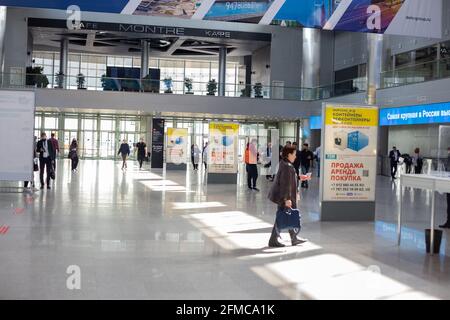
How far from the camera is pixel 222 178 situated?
76.8ft

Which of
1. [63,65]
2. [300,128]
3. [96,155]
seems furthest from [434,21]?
[96,155]

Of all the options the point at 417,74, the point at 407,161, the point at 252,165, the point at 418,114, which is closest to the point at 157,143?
the point at 407,161

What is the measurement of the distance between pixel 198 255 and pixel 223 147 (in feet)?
50.2

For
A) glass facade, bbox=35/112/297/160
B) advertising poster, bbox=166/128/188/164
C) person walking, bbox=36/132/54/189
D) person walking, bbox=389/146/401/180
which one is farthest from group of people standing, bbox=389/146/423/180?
glass facade, bbox=35/112/297/160

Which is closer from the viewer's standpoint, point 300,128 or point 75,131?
point 300,128

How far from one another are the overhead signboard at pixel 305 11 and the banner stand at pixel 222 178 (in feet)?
36.7

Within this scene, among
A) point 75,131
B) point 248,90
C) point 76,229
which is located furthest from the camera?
point 75,131

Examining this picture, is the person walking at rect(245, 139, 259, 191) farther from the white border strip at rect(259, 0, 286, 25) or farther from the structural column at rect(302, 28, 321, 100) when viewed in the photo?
the structural column at rect(302, 28, 321, 100)

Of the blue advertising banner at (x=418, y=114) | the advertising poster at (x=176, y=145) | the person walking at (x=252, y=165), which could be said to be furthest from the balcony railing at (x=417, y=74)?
the advertising poster at (x=176, y=145)

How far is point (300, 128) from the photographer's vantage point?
40.7 metres

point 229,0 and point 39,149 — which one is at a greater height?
point 229,0

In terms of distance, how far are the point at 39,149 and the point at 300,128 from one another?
25.0m
